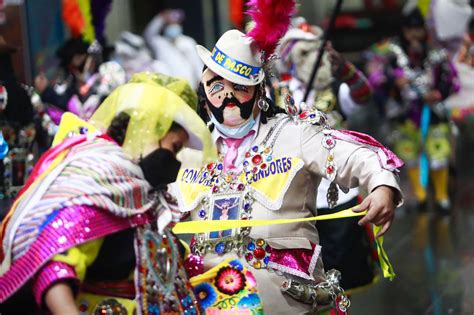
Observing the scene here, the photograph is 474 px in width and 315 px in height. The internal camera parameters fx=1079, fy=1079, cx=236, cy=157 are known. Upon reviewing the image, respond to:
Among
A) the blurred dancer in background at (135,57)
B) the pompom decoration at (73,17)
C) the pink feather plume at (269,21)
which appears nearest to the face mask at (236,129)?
the pink feather plume at (269,21)

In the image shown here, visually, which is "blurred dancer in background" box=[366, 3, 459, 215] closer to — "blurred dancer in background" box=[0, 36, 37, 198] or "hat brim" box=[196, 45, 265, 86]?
"blurred dancer in background" box=[0, 36, 37, 198]

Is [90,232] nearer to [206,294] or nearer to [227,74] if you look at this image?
[206,294]

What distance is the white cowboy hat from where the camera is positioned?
450 cm

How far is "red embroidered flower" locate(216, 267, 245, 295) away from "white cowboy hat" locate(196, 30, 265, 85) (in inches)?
35.1

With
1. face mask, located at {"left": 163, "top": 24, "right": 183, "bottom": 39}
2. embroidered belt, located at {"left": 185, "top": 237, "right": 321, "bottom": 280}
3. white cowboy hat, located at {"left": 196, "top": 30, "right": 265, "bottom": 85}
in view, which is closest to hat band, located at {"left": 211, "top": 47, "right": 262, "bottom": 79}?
white cowboy hat, located at {"left": 196, "top": 30, "right": 265, "bottom": 85}

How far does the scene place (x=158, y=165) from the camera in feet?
11.6

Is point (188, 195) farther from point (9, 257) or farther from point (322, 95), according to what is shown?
point (322, 95)

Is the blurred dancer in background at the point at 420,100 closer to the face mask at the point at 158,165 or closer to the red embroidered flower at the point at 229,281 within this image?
the red embroidered flower at the point at 229,281

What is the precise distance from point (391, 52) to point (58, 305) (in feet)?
29.4

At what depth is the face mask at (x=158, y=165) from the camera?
353 centimetres

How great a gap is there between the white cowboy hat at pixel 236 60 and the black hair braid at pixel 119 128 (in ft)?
3.27

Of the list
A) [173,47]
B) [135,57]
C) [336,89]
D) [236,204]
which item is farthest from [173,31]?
[236,204]

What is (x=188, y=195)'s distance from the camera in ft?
15.1

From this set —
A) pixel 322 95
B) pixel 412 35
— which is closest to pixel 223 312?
pixel 322 95
